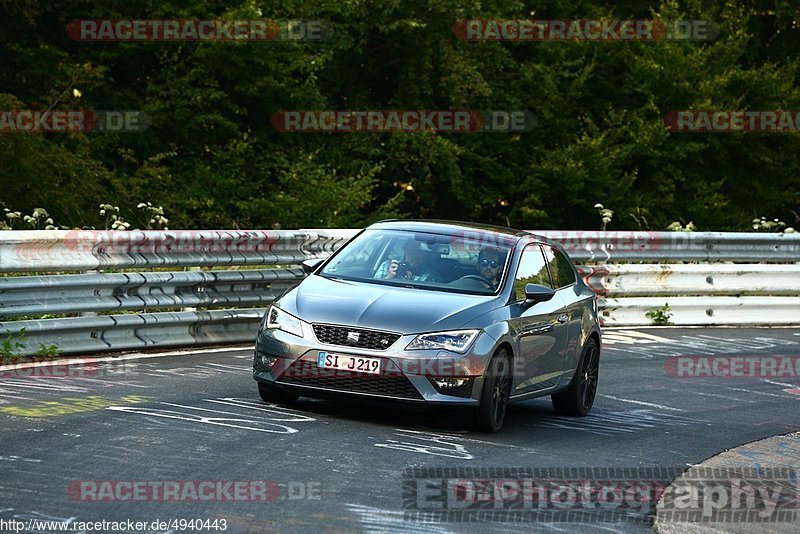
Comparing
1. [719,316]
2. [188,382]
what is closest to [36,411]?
[188,382]

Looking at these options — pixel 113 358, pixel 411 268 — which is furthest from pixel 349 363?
pixel 113 358

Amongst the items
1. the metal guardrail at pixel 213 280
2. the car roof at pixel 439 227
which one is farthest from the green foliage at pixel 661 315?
the car roof at pixel 439 227

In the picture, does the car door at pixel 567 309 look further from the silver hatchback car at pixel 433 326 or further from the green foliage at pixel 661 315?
the green foliage at pixel 661 315

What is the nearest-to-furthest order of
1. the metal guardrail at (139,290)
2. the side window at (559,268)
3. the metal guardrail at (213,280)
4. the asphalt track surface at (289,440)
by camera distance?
the asphalt track surface at (289,440) < the side window at (559,268) < the metal guardrail at (139,290) < the metal guardrail at (213,280)

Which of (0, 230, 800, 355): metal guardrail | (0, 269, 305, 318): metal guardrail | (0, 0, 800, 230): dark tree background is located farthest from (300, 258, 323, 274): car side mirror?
(0, 0, 800, 230): dark tree background

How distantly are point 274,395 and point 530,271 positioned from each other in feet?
7.44

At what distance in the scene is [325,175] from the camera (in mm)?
32719

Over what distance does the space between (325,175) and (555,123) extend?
898 cm

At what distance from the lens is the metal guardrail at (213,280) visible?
42.2 ft

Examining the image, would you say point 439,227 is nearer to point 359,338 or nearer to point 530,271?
point 530,271

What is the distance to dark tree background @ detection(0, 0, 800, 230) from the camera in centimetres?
3161

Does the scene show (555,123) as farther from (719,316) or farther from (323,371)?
(323,371)

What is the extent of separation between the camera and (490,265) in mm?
11508

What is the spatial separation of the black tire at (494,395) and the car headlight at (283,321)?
4.37 ft
